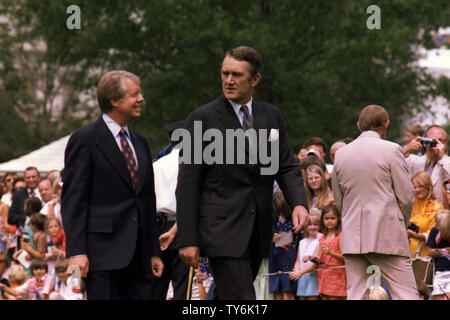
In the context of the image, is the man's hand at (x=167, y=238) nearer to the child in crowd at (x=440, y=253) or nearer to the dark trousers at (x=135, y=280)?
the dark trousers at (x=135, y=280)

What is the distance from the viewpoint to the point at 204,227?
6840 mm

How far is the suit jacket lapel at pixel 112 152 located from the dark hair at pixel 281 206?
176 inches

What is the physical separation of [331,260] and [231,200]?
13.2 ft

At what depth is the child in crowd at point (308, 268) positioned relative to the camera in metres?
10.8

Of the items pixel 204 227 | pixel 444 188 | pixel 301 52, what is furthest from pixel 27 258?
pixel 301 52

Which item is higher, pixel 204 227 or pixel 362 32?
pixel 362 32

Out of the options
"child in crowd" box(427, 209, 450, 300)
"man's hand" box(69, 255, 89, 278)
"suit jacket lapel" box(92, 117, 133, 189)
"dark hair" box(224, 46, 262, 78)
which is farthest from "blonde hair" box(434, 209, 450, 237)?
"man's hand" box(69, 255, 89, 278)

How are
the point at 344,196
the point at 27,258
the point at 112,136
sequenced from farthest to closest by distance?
the point at 27,258
the point at 344,196
the point at 112,136

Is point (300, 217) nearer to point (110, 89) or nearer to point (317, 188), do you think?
point (110, 89)

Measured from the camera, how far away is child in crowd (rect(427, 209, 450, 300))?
9806 millimetres

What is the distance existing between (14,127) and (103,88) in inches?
1558

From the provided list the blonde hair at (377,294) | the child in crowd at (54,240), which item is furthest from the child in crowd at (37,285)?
the blonde hair at (377,294)

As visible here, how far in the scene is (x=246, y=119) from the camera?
6.99m
